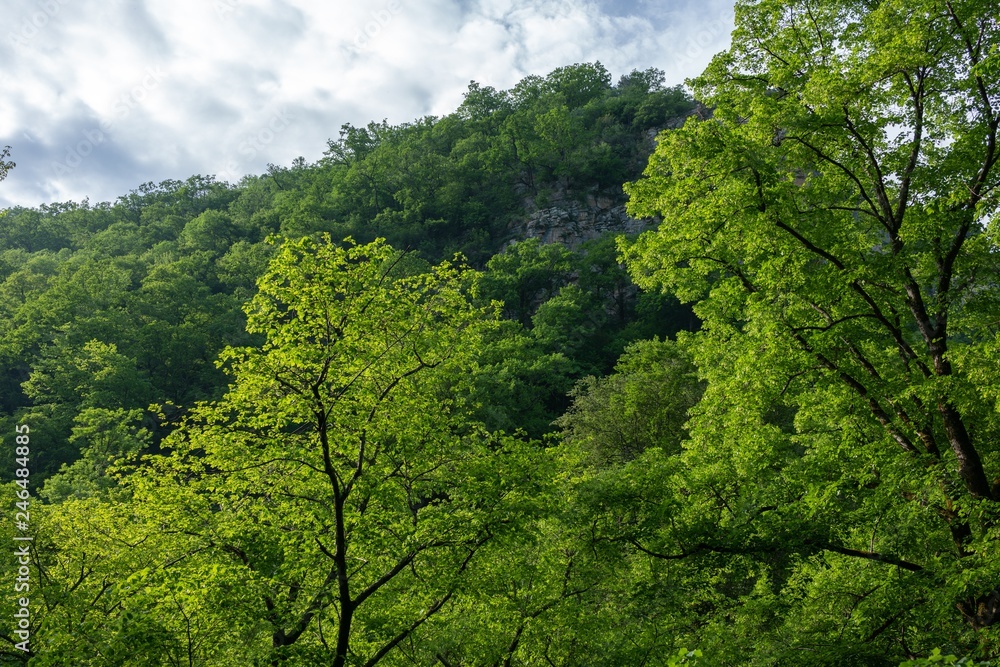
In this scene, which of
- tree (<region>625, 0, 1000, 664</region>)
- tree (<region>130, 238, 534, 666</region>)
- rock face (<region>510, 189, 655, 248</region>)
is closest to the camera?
tree (<region>130, 238, 534, 666</region>)

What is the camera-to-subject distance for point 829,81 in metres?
9.66

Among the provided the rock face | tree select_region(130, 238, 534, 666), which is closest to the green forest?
tree select_region(130, 238, 534, 666)

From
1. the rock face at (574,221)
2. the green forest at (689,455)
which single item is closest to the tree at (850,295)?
the green forest at (689,455)

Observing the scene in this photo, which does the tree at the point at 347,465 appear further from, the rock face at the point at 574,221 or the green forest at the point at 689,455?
the rock face at the point at 574,221

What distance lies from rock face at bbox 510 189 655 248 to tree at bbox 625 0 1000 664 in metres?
57.8

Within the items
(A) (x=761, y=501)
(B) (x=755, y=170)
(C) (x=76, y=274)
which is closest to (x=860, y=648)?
(A) (x=761, y=501)

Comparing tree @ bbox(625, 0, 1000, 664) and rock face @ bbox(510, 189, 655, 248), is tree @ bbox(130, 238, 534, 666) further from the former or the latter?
rock face @ bbox(510, 189, 655, 248)

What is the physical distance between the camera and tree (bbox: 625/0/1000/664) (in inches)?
366

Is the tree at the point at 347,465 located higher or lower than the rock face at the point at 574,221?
lower

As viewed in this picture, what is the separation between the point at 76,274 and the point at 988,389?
6491cm

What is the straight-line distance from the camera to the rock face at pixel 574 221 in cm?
6988

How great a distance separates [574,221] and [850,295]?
62.3 meters

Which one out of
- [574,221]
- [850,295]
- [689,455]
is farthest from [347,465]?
[574,221]

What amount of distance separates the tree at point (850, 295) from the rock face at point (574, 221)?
57763 millimetres
